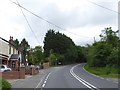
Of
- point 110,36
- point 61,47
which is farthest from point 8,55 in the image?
point 61,47

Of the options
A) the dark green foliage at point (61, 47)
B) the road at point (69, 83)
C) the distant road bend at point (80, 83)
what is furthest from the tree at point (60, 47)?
the road at point (69, 83)

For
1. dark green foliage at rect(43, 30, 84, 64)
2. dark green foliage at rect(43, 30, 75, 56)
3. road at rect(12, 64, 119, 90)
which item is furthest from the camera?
dark green foliage at rect(43, 30, 75, 56)

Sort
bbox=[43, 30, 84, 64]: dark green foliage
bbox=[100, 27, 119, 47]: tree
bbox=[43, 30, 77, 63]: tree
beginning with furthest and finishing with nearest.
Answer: bbox=[43, 30, 77, 63]: tree, bbox=[43, 30, 84, 64]: dark green foliage, bbox=[100, 27, 119, 47]: tree

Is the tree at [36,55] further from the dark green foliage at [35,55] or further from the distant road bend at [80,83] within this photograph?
the distant road bend at [80,83]

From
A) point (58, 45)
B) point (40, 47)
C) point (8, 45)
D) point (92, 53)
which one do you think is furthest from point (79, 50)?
point (8, 45)

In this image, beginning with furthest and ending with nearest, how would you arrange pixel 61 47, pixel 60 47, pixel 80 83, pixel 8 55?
pixel 60 47, pixel 61 47, pixel 8 55, pixel 80 83

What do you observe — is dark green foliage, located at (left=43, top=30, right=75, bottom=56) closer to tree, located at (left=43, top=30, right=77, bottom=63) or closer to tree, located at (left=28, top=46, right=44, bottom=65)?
tree, located at (left=43, top=30, right=77, bottom=63)

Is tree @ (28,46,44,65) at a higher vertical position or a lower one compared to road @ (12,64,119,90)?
higher

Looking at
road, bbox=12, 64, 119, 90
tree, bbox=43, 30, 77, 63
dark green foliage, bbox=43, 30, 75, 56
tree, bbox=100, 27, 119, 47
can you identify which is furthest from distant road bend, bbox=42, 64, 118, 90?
dark green foliage, bbox=43, 30, 75, 56

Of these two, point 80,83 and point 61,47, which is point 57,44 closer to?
point 61,47

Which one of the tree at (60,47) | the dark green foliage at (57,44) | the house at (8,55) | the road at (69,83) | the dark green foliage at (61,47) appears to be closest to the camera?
the road at (69,83)

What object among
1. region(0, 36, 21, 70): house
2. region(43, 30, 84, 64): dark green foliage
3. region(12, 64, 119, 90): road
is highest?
region(43, 30, 84, 64): dark green foliage

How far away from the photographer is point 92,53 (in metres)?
82.8

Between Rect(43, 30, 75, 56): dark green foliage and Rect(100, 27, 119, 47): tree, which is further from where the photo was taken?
Rect(43, 30, 75, 56): dark green foliage
